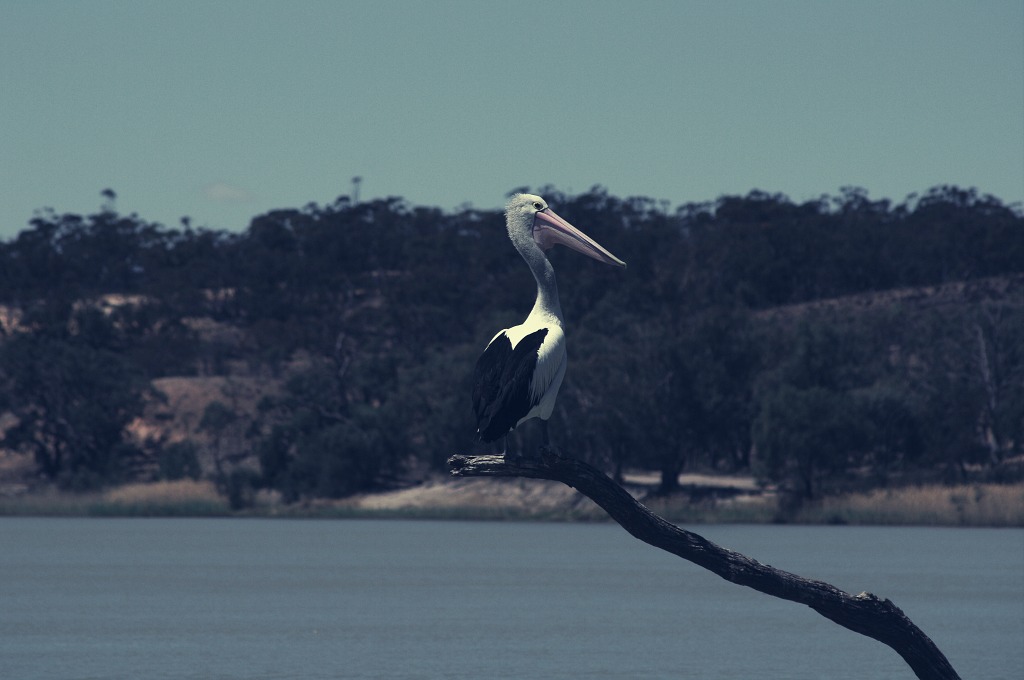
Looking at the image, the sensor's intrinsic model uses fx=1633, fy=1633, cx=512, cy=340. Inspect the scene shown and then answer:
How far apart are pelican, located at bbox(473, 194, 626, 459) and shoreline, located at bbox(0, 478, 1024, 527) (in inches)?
2224

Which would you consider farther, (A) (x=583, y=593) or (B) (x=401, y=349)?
(B) (x=401, y=349)

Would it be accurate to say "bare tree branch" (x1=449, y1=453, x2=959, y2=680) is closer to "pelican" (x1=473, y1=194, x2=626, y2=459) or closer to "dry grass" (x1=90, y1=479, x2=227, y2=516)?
"pelican" (x1=473, y1=194, x2=626, y2=459)

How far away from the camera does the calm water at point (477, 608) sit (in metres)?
32.6

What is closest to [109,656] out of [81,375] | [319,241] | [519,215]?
[519,215]

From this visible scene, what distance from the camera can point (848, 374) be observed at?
258ft

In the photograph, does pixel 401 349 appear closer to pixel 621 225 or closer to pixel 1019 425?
pixel 621 225

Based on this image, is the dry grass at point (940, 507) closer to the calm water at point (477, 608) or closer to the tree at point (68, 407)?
the calm water at point (477, 608)

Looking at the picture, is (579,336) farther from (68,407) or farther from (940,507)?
(68,407)

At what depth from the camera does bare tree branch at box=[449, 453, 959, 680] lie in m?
11.5

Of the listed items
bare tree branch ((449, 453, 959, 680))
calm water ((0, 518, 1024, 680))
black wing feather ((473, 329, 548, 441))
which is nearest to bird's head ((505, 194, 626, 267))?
black wing feather ((473, 329, 548, 441))

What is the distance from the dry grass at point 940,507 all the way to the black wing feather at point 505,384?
56.5 meters

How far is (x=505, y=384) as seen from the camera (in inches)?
473

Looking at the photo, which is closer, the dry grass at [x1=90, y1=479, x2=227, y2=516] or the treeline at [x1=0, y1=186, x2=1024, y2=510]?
the treeline at [x1=0, y1=186, x2=1024, y2=510]

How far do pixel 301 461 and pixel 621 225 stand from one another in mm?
56738
